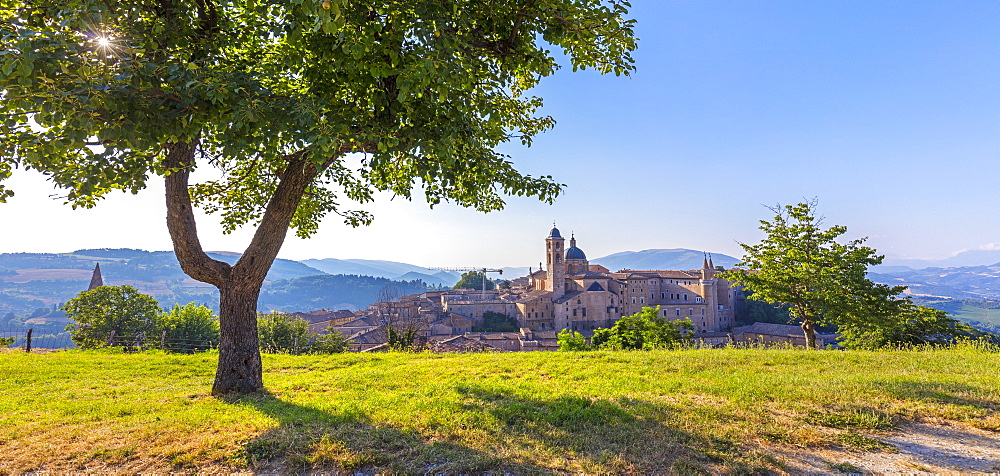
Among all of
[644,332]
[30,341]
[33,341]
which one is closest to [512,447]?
[644,332]

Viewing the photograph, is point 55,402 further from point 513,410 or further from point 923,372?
point 923,372

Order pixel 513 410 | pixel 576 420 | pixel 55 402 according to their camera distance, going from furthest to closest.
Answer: pixel 55 402
pixel 513 410
pixel 576 420

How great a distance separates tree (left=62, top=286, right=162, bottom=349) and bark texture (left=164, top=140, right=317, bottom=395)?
24.9 meters

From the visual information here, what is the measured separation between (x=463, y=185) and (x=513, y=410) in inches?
164

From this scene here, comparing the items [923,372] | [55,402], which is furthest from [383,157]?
[923,372]

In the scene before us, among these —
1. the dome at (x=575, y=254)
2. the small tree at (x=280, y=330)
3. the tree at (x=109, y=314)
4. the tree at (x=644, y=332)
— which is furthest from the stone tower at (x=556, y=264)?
the tree at (x=644, y=332)

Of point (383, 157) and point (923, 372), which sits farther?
point (923, 372)

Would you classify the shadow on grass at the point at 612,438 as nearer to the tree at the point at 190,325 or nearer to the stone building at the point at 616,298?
the tree at the point at 190,325

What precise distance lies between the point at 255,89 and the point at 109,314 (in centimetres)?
3076

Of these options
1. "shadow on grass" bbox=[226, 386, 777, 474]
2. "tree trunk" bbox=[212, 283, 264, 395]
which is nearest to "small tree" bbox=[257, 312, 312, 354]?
"tree trunk" bbox=[212, 283, 264, 395]

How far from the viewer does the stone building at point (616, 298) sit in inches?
2987

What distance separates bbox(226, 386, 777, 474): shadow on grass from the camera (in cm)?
354

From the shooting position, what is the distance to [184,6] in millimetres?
5902

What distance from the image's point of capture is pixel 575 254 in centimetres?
9288
